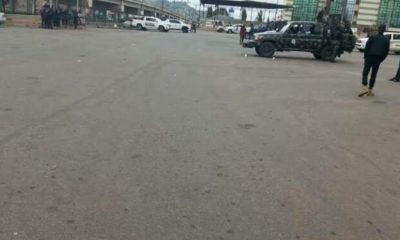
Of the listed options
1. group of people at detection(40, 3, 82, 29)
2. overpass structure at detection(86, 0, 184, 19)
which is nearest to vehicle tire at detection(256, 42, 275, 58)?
group of people at detection(40, 3, 82, 29)

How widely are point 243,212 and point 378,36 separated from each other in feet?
32.1

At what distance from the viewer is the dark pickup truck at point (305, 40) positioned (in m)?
25.6

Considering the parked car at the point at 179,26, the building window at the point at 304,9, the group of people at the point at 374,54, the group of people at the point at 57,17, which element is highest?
the building window at the point at 304,9

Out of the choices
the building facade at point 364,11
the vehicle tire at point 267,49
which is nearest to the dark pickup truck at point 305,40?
the vehicle tire at point 267,49

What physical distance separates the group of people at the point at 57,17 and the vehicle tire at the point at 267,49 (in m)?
26.0

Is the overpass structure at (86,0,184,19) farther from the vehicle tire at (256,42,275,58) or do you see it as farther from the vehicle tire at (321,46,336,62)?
the vehicle tire at (321,46,336,62)

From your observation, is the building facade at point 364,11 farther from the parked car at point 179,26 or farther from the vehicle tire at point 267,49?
the vehicle tire at point 267,49

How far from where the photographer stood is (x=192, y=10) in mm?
180625

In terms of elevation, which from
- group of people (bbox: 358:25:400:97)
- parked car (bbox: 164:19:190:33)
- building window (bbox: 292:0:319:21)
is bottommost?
parked car (bbox: 164:19:190:33)

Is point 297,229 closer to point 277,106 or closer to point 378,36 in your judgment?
point 277,106

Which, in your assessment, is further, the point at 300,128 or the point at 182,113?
the point at 182,113

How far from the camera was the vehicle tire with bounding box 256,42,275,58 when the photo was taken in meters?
25.9

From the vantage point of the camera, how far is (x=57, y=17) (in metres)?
47.9

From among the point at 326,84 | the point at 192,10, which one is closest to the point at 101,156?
the point at 326,84
